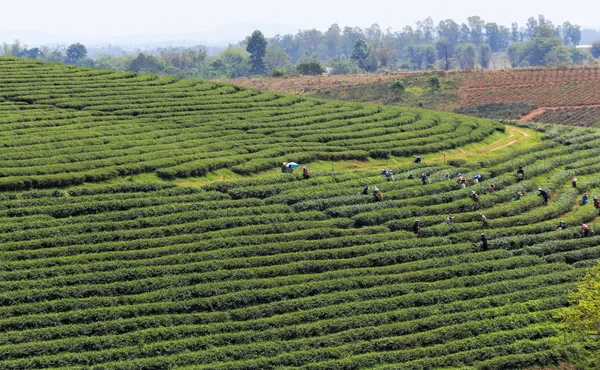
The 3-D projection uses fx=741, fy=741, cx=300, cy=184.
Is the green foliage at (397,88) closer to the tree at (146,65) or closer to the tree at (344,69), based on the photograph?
the tree at (344,69)

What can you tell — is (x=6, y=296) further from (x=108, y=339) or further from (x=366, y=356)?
(x=366, y=356)

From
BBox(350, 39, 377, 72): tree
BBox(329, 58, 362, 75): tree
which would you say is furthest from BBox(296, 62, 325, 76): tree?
BBox(350, 39, 377, 72): tree

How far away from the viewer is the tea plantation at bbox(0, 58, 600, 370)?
30984 millimetres

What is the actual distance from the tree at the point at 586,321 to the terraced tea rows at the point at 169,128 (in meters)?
23.9

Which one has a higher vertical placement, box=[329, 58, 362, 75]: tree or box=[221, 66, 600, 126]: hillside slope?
box=[329, 58, 362, 75]: tree

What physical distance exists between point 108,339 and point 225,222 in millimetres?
11542

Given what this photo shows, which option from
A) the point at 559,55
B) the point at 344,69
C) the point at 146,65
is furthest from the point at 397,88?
the point at 559,55

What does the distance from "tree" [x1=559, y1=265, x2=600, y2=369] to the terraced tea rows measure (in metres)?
23.9

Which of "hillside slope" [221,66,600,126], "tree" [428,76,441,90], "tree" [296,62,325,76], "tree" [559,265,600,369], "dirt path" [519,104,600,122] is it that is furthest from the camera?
"tree" [296,62,325,76]

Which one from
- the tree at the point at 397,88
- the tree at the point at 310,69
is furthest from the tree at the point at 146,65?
the tree at the point at 397,88

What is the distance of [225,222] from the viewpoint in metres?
40.2

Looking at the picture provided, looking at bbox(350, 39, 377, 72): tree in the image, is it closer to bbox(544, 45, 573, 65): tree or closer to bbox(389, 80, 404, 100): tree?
bbox(544, 45, 573, 65): tree

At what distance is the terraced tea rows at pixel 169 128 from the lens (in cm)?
4703

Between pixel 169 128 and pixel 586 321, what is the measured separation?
35.9m
